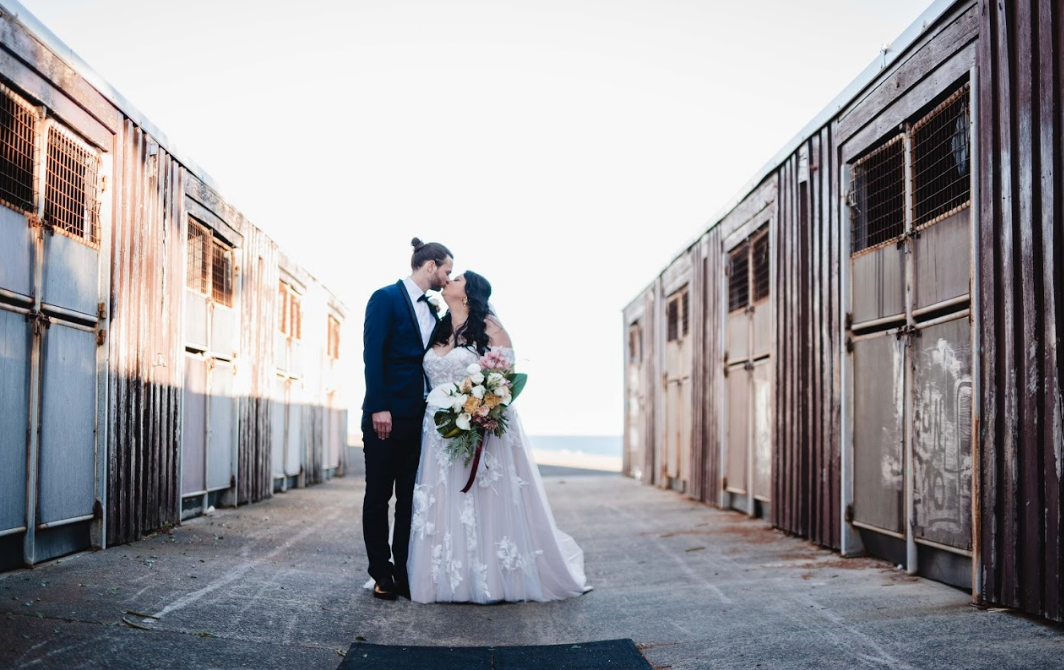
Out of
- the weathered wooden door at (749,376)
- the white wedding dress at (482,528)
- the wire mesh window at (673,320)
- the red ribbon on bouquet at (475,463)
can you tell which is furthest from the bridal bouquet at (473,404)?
the wire mesh window at (673,320)

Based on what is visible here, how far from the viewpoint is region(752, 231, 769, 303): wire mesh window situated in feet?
36.2

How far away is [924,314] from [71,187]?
6.19 m

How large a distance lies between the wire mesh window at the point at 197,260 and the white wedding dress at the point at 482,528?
474cm

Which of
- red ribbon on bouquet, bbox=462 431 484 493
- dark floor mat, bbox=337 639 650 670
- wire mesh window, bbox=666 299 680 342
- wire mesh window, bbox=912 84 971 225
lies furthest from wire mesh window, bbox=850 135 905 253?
wire mesh window, bbox=666 299 680 342

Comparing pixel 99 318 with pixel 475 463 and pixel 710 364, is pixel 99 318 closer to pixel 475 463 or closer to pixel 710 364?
pixel 475 463

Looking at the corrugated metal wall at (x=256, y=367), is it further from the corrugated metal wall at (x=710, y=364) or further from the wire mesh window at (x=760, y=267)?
the wire mesh window at (x=760, y=267)

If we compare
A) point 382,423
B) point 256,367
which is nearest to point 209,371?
point 256,367

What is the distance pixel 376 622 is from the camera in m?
5.16

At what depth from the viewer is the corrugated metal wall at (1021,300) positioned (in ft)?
15.4

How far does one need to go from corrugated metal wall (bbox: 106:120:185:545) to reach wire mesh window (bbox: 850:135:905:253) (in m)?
6.01

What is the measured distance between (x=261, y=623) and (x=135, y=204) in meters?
4.31

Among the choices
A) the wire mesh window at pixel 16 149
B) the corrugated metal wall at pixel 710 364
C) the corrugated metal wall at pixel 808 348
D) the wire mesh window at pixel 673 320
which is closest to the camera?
the wire mesh window at pixel 16 149

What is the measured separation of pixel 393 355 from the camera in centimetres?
596

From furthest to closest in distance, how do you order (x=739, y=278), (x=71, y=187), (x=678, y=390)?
(x=678, y=390), (x=739, y=278), (x=71, y=187)
